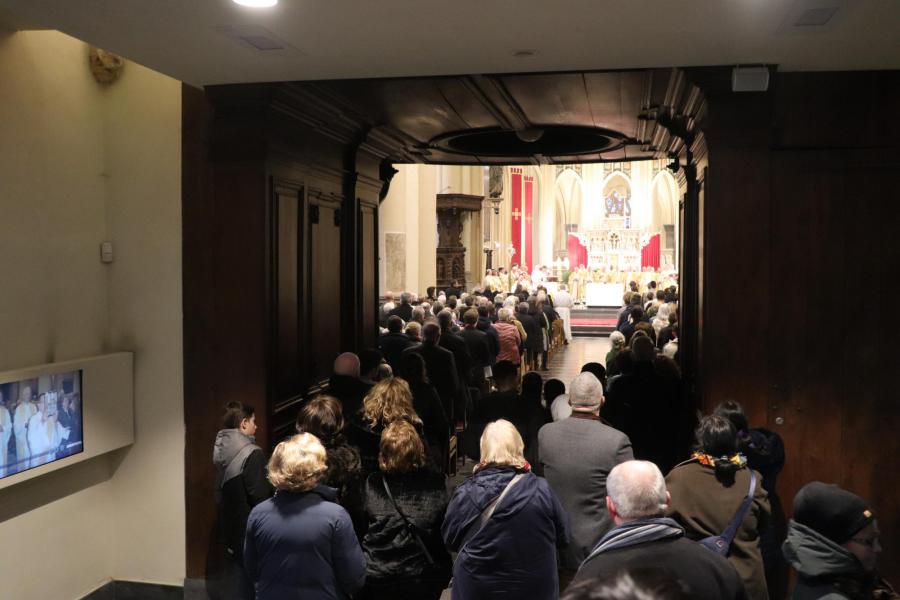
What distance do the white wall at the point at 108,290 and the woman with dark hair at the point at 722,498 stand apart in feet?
11.1

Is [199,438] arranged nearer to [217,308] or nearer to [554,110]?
[217,308]

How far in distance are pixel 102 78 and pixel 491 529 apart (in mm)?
3846

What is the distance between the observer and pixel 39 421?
4719 millimetres

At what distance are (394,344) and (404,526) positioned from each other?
14.2 feet

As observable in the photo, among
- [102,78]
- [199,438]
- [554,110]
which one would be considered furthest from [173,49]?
[554,110]

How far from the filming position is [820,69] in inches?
188

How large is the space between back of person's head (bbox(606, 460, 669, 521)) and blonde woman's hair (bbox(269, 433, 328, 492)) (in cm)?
119

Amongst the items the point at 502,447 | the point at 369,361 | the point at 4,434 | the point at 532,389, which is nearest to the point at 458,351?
the point at 369,361

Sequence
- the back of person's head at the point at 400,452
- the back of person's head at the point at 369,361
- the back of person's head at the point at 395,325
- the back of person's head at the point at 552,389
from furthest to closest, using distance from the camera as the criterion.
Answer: the back of person's head at the point at 395,325 < the back of person's head at the point at 369,361 < the back of person's head at the point at 552,389 < the back of person's head at the point at 400,452

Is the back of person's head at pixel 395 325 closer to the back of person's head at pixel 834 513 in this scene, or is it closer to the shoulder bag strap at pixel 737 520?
the shoulder bag strap at pixel 737 520

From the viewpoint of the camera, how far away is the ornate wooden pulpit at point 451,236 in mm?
20484

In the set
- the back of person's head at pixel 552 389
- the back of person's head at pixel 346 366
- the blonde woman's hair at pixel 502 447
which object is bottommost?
the back of person's head at pixel 552 389

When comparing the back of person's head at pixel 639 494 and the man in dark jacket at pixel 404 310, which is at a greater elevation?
the man in dark jacket at pixel 404 310

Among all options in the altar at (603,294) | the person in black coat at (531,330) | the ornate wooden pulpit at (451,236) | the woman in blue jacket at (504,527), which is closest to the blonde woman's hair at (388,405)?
the woman in blue jacket at (504,527)
